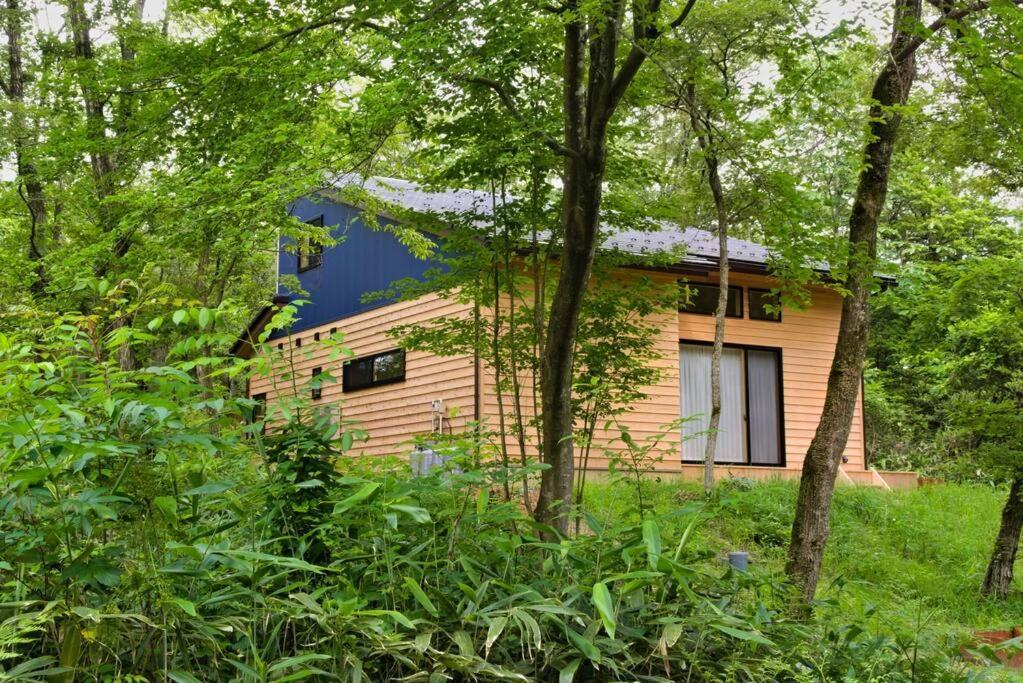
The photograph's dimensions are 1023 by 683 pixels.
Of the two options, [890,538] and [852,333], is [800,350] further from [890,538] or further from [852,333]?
[852,333]

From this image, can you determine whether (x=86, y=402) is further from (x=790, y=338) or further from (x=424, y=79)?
(x=790, y=338)

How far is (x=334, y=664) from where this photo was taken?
2.10 meters

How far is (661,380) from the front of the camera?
1395 cm

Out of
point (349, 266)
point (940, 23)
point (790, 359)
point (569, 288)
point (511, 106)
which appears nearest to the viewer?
point (569, 288)

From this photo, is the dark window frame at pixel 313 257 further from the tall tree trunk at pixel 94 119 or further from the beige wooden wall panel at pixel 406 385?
the tall tree trunk at pixel 94 119

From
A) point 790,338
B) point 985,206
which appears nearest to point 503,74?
point 790,338

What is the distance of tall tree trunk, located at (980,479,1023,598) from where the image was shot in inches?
384

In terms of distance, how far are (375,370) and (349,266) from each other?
2.10 m

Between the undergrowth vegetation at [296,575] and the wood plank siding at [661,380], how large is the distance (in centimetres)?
1082

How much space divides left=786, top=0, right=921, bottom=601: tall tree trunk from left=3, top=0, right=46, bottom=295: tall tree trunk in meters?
9.50

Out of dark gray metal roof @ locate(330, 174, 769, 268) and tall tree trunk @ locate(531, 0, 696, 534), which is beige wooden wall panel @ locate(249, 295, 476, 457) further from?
tall tree trunk @ locate(531, 0, 696, 534)

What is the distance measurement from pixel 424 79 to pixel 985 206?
44.5 ft

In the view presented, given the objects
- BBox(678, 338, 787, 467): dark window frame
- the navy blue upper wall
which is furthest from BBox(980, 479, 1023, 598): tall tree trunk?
the navy blue upper wall

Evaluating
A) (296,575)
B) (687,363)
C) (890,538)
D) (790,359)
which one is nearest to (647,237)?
(687,363)
